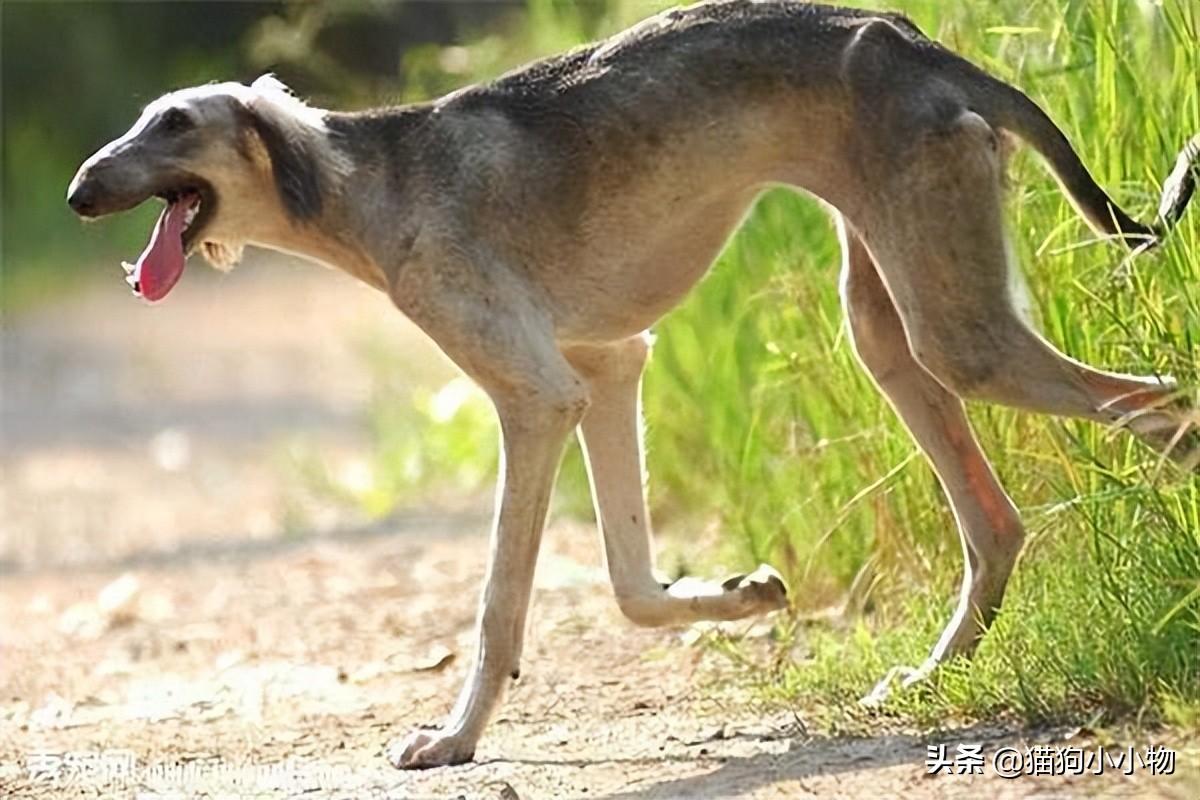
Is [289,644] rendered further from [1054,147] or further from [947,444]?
[1054,147]

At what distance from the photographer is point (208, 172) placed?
6.25m

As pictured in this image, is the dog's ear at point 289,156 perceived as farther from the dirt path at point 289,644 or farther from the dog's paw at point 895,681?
the dog's paw at point 895,681

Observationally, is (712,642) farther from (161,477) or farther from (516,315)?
(161,477)

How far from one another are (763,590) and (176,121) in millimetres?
1909

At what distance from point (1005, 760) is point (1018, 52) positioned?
250 cm

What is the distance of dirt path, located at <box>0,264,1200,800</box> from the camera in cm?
586

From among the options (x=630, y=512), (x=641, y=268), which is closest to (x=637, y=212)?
(x=641, y=268)

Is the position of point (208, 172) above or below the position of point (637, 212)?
above

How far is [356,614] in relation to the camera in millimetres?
8703

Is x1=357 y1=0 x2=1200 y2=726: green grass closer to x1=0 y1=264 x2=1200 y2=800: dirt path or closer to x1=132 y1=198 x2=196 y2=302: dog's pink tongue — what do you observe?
x1=0 y1=264 x2=1200 y2=800: dirt path

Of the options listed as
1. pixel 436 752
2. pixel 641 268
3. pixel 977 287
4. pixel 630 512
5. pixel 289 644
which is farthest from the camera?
pixel 289 644

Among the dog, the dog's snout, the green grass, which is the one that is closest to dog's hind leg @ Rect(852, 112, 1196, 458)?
the dog

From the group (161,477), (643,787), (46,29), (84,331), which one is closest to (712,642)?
(643,787)

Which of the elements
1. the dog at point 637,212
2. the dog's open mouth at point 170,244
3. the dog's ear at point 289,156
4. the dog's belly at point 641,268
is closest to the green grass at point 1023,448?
the dog at point 637,212
